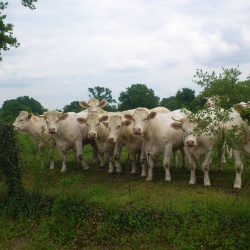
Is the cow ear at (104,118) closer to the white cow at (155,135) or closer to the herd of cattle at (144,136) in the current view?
the herd of cattle at (144,136)

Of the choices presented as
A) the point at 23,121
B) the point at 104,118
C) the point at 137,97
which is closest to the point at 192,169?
the point at 104,118

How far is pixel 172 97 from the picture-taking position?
57500 mm

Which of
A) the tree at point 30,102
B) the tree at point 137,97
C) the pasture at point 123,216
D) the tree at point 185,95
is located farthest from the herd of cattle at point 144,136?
the tree at point 30,102

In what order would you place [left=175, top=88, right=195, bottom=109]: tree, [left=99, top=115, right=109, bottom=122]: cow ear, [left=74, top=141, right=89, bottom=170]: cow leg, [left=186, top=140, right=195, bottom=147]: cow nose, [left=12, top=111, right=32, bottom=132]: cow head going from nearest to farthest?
[left=186, top=140, right=195, bottom=147]: cow nose < [left=99, top=115, right=109, bottom=122]: cow ear < [left=74, top=141, right=89, bottom=170]: cow leg < [left=12, top=111, right=32, bottom=132]: cow head < [left=175, top=88, right=195, bottom=109]: tree

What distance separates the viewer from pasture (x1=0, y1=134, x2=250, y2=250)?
6.68 meters

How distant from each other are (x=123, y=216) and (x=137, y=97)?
4069cm

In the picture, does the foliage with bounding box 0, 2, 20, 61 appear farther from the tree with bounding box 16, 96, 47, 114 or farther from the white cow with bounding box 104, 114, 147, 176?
the tree with bounding box 16, 96, 47, 114

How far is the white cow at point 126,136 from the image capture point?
10414 millimetres

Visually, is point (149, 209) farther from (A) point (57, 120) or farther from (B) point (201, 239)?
(A) point (57, 120)

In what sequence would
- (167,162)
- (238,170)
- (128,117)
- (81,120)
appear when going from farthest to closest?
(81,120), (128,117), (167,162), (238,170)

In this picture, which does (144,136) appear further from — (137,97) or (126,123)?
(137,97)

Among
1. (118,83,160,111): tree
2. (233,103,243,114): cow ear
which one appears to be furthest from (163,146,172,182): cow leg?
(118,83,160,111): tree

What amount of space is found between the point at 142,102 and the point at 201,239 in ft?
135

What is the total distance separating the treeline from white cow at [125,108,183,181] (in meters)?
0.94
